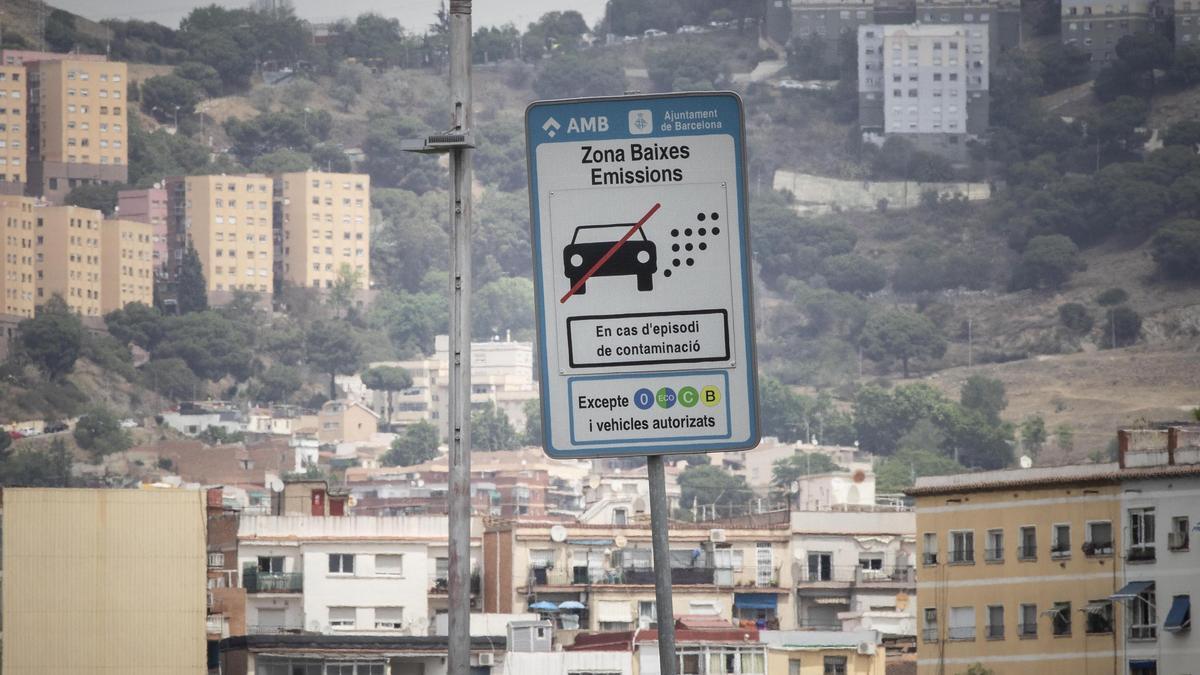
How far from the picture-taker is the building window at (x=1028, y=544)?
174 ft

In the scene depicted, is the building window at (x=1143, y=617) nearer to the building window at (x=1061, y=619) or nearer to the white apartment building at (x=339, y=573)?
the building window at (x=1061, y=619)

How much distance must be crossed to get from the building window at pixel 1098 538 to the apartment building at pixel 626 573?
899 inches

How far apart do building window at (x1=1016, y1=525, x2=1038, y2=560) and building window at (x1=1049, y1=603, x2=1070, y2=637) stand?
1669 mm

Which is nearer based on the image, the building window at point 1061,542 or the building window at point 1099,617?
the building window at point 1099,617

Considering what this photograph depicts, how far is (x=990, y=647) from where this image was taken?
53000 mm

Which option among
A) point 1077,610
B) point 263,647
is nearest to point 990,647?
point 1077,610

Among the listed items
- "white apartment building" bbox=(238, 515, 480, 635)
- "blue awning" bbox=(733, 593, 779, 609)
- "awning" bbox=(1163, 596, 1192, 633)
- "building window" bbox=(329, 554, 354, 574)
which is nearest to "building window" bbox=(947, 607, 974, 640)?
"awning" bbox=(1163, 596, 1192, 633)

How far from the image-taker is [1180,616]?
4759cm

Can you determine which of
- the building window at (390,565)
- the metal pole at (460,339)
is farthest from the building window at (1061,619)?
the metal pole at (460,339)

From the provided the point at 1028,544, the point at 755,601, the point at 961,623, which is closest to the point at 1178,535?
the point at 1028,544

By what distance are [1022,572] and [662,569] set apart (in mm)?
47417

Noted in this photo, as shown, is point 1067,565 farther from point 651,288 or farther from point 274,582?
point 651,288

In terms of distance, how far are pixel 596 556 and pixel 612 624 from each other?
537 cm

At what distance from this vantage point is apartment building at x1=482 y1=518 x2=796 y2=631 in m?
75.4
